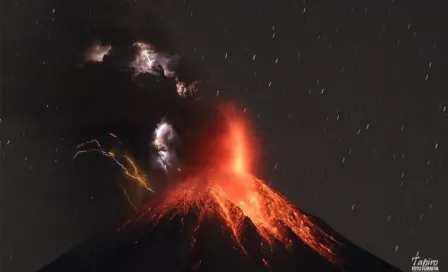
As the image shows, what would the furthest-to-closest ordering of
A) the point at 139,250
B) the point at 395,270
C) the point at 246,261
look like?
1. the point at 395,270
2. the point at 139,250
3. the point at 246,261

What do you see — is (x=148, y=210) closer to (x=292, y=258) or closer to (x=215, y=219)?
(x=215, y=219)

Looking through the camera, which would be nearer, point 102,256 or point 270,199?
point 102,256

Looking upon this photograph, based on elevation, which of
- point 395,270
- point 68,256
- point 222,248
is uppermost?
point 395,270

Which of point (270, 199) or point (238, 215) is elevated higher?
point (270, 199)

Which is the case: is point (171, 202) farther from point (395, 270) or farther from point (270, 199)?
point (395, 270)

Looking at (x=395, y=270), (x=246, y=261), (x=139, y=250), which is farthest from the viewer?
(x=395, y=270)

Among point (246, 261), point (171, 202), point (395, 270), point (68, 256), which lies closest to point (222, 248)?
point (246, 261)
